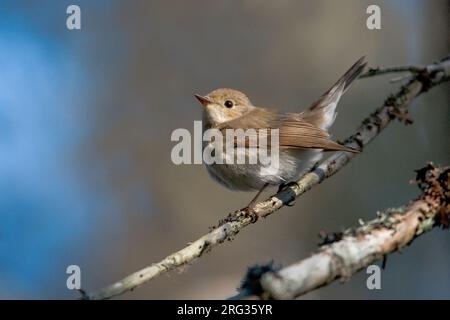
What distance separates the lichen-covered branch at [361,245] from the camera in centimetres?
158

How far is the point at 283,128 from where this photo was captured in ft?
12.0

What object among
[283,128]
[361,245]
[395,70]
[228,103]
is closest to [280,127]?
[283,128]

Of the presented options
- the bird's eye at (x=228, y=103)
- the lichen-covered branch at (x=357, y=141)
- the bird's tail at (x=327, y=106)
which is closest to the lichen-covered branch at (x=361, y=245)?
the lichen-covered branch at (x=357, y=141)

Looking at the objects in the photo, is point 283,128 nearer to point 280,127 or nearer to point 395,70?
point 280,127

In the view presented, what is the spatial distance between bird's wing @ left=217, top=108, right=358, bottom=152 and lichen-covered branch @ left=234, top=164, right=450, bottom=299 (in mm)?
1219

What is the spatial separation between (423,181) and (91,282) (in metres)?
3.20

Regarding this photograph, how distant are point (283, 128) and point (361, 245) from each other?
6.41ft

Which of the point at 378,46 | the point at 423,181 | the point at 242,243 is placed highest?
the point at 378,46

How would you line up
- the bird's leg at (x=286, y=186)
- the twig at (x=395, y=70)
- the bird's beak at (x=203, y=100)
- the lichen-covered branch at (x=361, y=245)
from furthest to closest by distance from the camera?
the bird's beak at (x=203, y=100) < the bird's leg at (x=286, y=186) < the twig at (x=395, y=70) < the lichen-covered branch at (x=361, y=245)

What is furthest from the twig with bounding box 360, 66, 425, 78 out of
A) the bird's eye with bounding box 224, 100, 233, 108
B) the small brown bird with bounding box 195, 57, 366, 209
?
the bird's eye with bounding box 224, 100, 233, 108

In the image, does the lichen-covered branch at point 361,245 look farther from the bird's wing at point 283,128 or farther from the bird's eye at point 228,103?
the bird's eye at point 228,103
